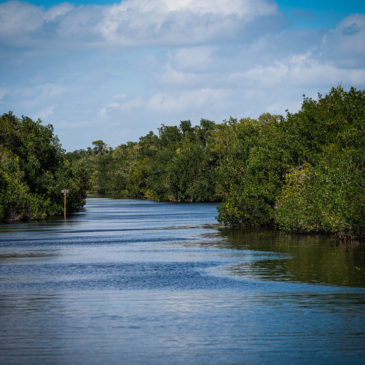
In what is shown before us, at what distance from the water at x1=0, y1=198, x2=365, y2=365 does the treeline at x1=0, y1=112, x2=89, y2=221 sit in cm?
2871

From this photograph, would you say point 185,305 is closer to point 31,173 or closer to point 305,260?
point 305,260

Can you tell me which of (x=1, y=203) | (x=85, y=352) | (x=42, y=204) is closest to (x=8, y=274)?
(x=85, y=352)

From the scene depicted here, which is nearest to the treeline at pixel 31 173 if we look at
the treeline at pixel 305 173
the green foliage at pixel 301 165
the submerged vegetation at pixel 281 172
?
the submerged vegetation at pixel 281 172

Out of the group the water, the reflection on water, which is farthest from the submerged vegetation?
the water

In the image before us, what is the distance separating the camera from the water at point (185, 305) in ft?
36.8

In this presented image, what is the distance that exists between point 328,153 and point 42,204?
3406 cm

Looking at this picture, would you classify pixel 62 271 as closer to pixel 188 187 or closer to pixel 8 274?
pixel 8 274

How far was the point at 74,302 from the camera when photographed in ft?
54.0

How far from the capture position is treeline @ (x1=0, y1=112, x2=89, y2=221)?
192 feet

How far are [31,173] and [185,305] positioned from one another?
53574mm

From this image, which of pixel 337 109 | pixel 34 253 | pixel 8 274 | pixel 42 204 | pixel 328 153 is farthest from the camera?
pixel 42 204

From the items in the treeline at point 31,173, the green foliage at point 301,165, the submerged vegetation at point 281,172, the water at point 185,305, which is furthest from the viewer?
the treeline at point 31,173

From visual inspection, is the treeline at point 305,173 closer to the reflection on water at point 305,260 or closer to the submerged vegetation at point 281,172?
the submerged vegetation at point 281,172

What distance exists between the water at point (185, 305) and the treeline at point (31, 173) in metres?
28.7
